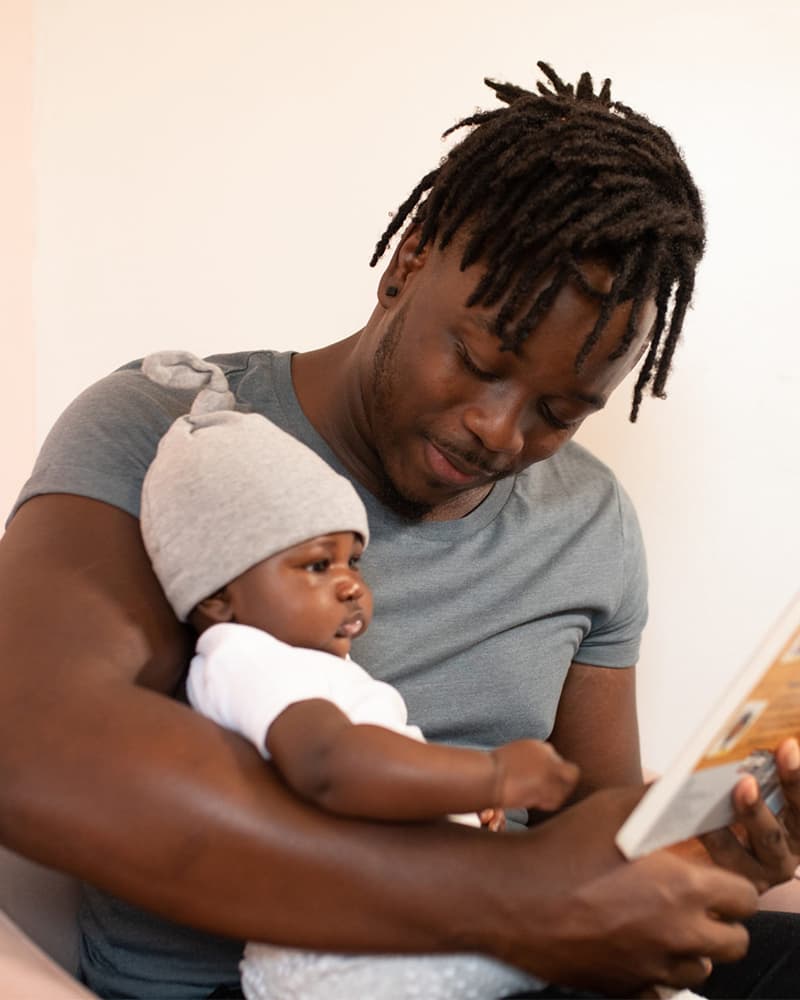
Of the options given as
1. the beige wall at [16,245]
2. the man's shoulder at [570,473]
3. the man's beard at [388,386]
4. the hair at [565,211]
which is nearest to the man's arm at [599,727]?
the man's shoulder at [570,473]

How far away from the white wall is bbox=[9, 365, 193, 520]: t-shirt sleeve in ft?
2.16

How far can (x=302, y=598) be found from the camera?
106 centimetres

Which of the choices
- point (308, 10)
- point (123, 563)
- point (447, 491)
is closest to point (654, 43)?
point (308, 10)

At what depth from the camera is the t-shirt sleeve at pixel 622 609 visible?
1.55m

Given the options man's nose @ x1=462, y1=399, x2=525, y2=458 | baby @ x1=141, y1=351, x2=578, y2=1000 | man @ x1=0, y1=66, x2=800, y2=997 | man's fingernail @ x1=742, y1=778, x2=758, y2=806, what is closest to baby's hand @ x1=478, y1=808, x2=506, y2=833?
baby @ x1=141, y1=351, x2=578, y2=1000

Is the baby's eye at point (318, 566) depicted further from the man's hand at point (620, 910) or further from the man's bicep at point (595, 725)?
the man's bicep at point (595, 725)

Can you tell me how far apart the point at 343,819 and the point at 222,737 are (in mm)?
119

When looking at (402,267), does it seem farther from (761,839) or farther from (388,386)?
(761,839)

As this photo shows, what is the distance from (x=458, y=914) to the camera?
3.04 feet

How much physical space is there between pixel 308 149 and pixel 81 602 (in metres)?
1.10

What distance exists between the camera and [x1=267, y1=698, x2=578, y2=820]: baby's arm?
2.85ft

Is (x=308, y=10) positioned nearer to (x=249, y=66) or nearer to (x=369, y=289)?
(x=249, y=66)

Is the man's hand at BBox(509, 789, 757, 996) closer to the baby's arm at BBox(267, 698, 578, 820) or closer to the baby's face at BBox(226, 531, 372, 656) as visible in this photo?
the baby's arm at BBox(267, 698, 578, 820)

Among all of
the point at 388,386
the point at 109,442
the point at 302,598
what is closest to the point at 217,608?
the point at 302,598
